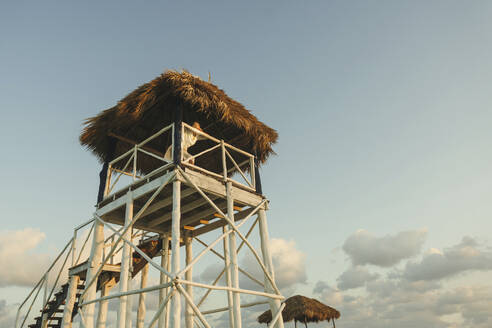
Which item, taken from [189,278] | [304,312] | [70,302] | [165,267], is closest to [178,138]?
[165,267]

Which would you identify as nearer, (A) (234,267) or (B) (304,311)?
(A) (234,267)

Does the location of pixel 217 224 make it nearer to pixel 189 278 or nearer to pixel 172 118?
pixel 189 278

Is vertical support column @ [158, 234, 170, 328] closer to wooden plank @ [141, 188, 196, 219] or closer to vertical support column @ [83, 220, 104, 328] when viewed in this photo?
wooden plank @ [141, 188, 196, 219]

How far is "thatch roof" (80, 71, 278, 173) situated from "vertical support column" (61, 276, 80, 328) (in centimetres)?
362

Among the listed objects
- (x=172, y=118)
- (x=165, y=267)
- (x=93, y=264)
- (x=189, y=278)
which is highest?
(x=172, y=118)

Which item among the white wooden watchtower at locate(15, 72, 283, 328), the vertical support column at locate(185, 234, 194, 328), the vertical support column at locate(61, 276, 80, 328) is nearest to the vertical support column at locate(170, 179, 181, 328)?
the white wooden watchtower at locate(15, 72, 283, 328)

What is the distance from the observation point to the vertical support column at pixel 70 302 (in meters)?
9.55

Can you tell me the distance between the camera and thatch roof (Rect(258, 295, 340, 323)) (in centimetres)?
2192

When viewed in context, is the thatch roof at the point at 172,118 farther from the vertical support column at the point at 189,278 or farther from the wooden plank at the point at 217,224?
the vertical support column at the point at 189,278

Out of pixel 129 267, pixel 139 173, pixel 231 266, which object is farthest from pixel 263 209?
pixel 139 173

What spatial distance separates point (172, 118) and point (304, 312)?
52.6 feet

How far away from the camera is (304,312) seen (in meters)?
21.7

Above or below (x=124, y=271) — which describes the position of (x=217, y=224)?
above

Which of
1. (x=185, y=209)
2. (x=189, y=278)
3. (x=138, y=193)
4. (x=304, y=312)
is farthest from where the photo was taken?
(x=304, y=312)
